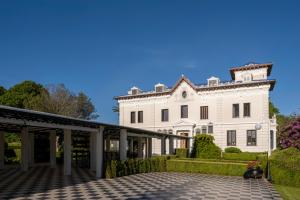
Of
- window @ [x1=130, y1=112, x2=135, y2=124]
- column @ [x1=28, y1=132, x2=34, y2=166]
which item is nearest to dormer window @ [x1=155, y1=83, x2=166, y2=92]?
window @ [x1=130, y1=112, x2=135, y2=124]

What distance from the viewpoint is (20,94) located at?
4891 centimetres

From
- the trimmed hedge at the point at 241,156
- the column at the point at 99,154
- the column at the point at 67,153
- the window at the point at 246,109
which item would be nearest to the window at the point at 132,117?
the trimmed hedge at the point at 241,156

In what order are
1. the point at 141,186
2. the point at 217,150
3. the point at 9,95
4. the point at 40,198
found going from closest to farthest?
the point at 40,198
the point at 141,186
the point at 217,150
the point at 9,95

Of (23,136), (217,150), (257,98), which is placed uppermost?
(257,98)

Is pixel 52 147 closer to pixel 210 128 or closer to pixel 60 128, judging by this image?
pixel 60 128

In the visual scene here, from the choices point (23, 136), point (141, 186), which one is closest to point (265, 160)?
point (141, 186)

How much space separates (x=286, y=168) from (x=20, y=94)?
41.4 m

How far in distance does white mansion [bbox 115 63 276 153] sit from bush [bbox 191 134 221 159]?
23.5 ft

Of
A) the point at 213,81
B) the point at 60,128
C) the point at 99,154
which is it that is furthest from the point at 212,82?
the point at 60,128

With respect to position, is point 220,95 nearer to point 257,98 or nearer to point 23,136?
point 257,98

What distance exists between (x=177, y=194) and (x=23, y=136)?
12.1 metres

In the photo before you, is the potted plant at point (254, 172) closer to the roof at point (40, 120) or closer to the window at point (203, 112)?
the roof at point (40, 120)

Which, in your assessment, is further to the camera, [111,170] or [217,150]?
[217,150]

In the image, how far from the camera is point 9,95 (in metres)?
48.4
